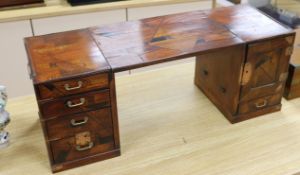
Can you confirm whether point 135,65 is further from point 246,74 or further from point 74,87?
point 246,74

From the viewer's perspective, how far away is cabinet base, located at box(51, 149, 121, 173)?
1.04 metres

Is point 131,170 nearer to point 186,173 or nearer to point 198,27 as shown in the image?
point 186,173

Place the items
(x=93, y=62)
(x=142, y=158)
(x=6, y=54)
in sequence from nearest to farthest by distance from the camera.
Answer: (x=93, y=62) → (x=142, y=158) → (x=6, y=54)

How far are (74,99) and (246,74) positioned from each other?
569 mm

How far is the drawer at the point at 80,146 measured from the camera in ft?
3.31

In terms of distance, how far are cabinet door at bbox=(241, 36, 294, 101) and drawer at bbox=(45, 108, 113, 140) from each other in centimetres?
48

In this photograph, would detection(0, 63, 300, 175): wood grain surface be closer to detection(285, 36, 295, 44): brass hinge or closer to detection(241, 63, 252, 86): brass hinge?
detection(241, 63, 252, 86): brass hinge

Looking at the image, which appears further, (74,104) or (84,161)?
(84,161)

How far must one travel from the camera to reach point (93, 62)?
983 mm

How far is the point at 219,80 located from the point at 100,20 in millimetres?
978

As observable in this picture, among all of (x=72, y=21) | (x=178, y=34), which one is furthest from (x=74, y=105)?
(x=72, y=21)

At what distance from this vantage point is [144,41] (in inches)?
44.0

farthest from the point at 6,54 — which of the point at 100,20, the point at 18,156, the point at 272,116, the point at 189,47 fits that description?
the point at 272,116

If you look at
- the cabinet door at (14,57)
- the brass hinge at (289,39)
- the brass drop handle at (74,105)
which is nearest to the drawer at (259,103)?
the brass hinge at (289,39)
